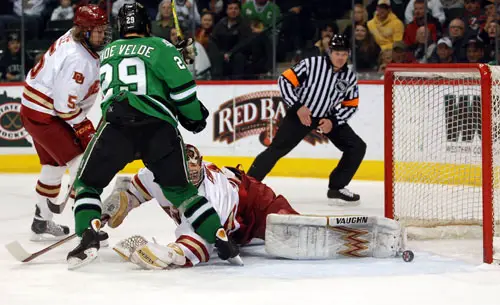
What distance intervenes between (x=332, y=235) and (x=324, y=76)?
2384 mm

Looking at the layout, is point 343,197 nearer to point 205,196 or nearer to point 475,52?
point 475,52

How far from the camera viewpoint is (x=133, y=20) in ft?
13.1

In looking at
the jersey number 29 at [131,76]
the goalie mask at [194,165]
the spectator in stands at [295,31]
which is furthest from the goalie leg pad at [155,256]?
the spectator in stands at [295,31]

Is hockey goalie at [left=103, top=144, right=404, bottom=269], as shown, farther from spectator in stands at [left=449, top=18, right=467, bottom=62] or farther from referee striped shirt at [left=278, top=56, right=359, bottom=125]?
spectator in stands at [left=449, top=18, right=467, bottom=62]

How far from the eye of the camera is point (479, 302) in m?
3.34

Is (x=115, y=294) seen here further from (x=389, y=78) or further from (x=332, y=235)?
(x=389, y=78)

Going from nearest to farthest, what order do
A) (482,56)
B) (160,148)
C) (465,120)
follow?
1. (160,148)
2. (465,120)
3. (482,56)

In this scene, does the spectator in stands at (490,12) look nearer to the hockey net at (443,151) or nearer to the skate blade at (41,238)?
the hockey net at (443,151)

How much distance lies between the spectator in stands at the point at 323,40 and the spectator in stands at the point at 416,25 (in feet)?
2.21

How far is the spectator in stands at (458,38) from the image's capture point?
309 inches

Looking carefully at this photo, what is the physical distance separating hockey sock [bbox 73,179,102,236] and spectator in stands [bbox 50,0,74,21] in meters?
5.76

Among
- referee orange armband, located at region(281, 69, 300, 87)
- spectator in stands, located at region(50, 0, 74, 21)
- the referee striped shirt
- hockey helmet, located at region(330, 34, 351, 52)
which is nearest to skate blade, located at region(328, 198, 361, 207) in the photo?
the referee striped shirt

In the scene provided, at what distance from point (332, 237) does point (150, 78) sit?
1.03 m

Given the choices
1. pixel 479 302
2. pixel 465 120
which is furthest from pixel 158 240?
pixel 465 120
